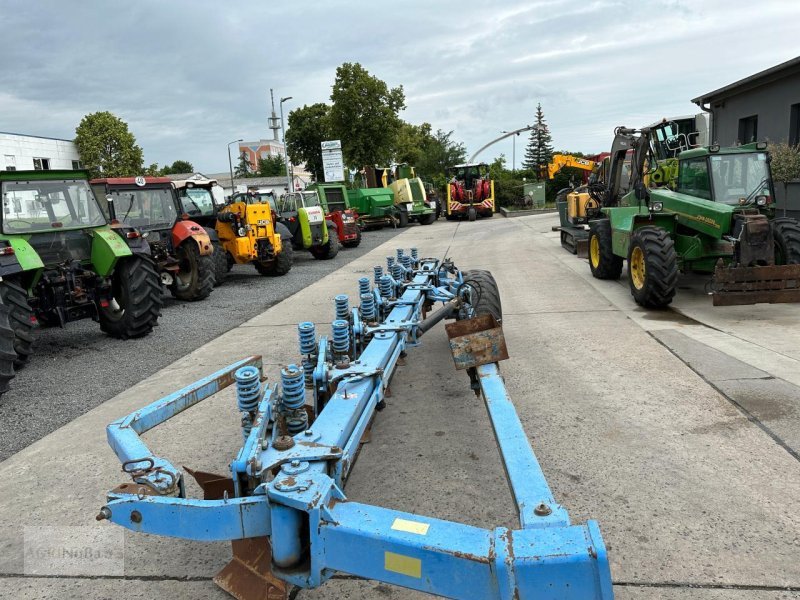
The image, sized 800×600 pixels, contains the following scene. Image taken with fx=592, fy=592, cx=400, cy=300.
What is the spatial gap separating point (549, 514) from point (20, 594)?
2.43 m

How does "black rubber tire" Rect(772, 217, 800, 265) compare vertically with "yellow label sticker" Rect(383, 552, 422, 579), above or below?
above

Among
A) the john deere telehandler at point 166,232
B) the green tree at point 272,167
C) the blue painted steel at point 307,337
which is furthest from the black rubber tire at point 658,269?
the green tree at point 272,167

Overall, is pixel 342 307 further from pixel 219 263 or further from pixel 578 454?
pixel 219 263

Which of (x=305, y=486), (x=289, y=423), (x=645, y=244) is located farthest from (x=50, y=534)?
(x=645, y=244)

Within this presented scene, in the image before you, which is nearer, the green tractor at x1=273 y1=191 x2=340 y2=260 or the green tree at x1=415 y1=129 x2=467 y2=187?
the green tractor at x1=273 y1=191 x2=340 y2=260

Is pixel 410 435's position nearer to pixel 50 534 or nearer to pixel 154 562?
pixel 154 562

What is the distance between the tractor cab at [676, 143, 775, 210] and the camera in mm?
8109

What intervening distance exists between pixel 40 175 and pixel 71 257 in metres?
1.03

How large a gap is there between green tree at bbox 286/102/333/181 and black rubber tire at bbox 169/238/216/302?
45082 mm

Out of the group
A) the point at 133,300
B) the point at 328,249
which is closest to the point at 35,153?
the point at 328,249

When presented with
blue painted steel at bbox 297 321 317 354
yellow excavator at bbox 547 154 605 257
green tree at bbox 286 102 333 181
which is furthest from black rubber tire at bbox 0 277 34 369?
green tree at bbox 286 102 333 181

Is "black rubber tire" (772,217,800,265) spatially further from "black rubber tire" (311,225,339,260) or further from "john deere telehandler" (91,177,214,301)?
"black rubber tire" (311,225,339,260)

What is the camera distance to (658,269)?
24.0 feet

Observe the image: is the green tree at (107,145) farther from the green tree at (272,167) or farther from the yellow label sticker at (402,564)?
the green tree at (272,167)
